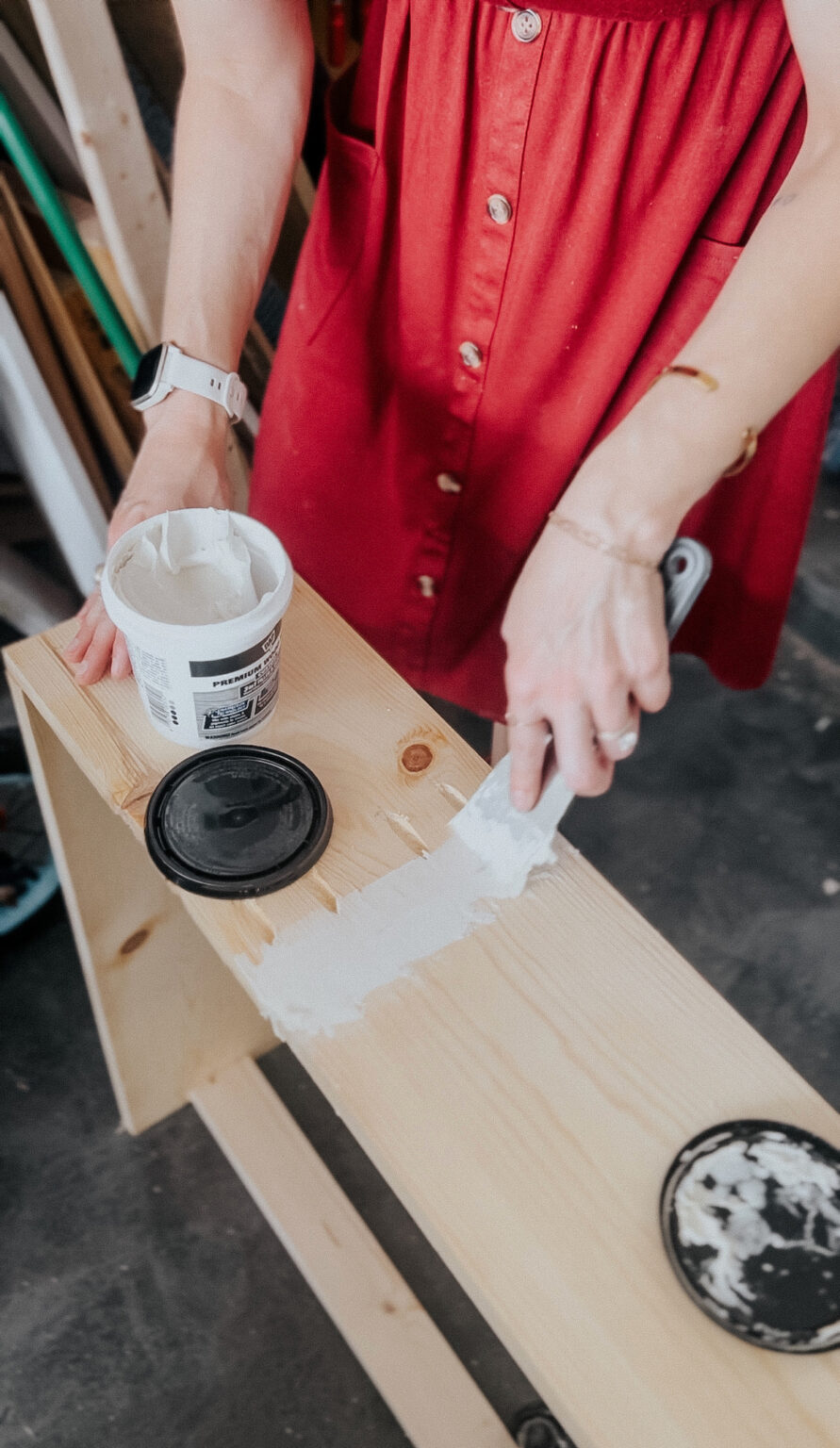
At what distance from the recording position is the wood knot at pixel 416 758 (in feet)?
2.68

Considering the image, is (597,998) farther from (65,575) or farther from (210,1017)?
(65,575)

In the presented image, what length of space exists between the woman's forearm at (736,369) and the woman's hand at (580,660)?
0.03m

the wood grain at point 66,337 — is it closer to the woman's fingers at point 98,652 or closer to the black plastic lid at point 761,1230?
the woman's fingers at point 98,652

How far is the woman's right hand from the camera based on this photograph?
838 millimetres

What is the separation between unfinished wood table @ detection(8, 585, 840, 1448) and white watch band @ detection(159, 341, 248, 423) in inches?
7.2

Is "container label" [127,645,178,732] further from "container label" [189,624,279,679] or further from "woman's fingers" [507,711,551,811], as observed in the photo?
"woman's fingers" [507,711,551,811]

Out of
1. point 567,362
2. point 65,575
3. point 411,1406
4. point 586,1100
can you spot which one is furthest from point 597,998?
point 65,575

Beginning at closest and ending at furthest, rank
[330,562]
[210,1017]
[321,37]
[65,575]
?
[330,562] < [210,1017] < [321,37] < [65,575]

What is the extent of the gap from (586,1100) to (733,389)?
460 millimetres

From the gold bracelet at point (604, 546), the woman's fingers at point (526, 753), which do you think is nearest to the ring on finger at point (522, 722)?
the woman's fingers at point (526, 753)

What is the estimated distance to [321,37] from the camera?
5.09ft

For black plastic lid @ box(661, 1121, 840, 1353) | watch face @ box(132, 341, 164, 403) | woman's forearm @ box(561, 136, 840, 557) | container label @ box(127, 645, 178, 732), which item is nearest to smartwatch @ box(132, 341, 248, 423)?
watch face @ box(132, 341, 164, 403)

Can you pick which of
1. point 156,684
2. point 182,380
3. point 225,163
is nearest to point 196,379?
point 182,380

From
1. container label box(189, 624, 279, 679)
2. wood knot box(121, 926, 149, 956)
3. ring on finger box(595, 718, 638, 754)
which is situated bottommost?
wood knot box(121, 926, 149, 956)
